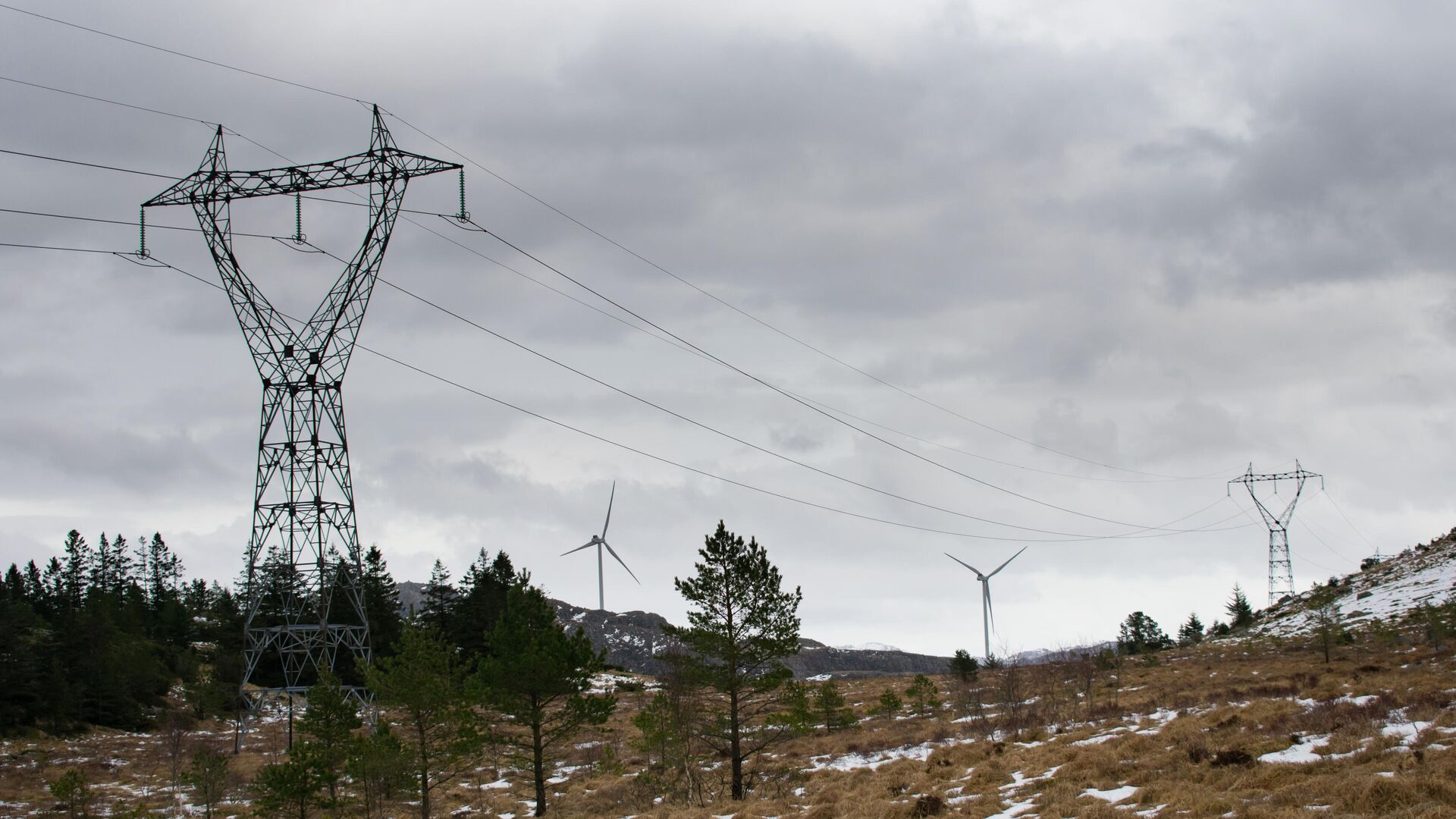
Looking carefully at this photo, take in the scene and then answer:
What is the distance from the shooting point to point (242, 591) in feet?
410

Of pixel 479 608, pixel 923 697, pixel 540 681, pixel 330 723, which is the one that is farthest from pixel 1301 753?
pixel 479 608

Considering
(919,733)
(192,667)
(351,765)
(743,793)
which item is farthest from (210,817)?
(192,667)

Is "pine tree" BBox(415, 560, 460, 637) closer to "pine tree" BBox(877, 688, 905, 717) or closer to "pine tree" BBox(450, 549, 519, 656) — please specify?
"pine tree" BBox(450, 549, 519, 656)

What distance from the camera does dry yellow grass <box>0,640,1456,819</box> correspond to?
22391 mm

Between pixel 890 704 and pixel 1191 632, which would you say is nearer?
pixel 890 704

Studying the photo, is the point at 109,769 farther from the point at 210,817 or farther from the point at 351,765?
the point at 351,765

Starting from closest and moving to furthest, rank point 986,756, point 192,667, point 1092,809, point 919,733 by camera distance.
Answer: point 1092,809, point 986,756, point 919,733, point 192,667

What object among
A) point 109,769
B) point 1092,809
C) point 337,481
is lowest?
point 109,769

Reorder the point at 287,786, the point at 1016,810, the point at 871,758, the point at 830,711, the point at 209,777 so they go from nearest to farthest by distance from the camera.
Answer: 1. the point at 1016,810
2. the point at 287,786
3. the point at 209,777
4. the point at 871,758
5. the point at 830,711

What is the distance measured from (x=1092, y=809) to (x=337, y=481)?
3197cm

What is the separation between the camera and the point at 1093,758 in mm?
29750

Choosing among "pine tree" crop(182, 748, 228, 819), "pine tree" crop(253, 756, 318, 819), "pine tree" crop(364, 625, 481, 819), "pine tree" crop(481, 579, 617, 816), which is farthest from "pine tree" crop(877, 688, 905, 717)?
"pine tree" crop(182, 748, 228, 819)

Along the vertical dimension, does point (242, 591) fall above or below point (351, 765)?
above

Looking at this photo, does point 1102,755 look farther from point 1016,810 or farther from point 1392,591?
point 1392,591
